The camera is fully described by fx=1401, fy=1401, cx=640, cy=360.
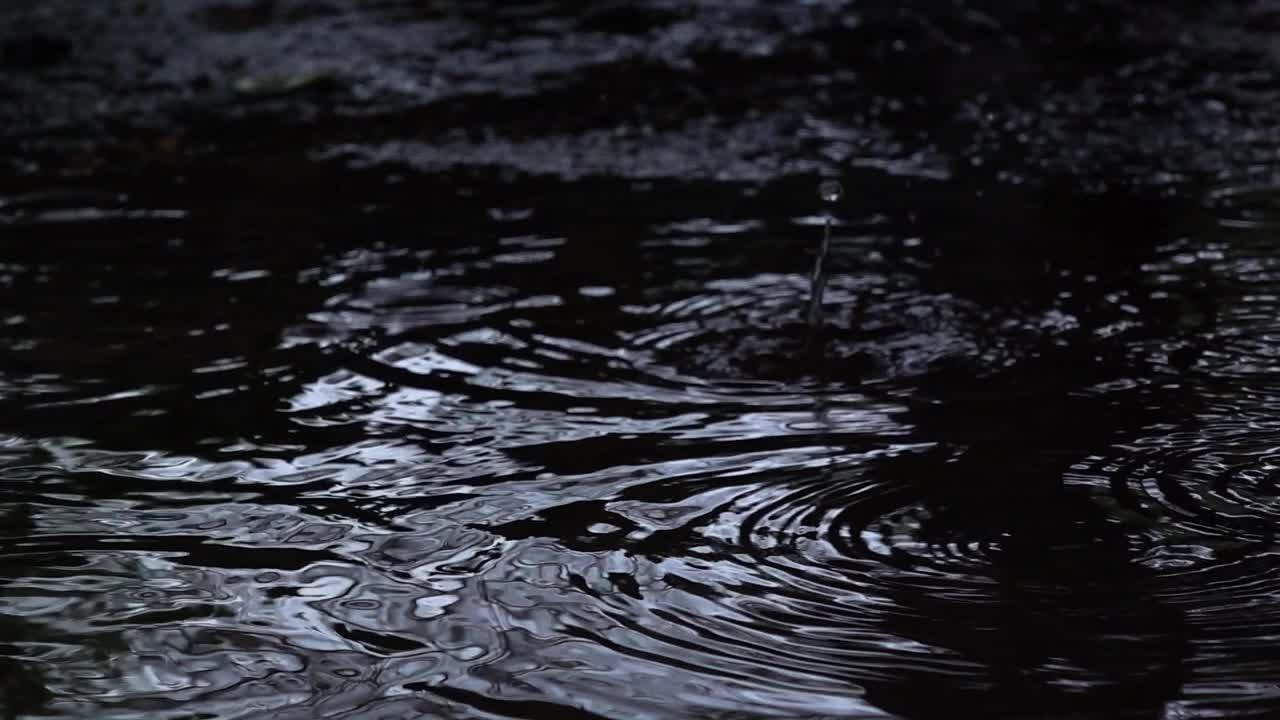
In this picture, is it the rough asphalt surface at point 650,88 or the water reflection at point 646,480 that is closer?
the water reflection at point 646,480

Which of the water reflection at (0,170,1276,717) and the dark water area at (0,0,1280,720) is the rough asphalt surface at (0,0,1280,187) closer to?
the dark water area at (0,0,1280,720)

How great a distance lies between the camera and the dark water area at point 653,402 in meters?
2.01

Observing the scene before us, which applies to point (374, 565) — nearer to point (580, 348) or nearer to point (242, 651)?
point (242, 651)

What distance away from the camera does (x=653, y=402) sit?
10.0 ft

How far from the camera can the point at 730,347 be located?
11.3ft

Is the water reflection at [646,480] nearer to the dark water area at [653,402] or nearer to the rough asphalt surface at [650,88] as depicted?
the dark water area at [653,402]

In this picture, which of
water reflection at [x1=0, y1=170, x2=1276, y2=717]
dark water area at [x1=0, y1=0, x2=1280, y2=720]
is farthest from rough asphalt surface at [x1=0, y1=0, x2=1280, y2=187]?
water reflection at [x1=0, y1=170, x2=1276, y2=717]

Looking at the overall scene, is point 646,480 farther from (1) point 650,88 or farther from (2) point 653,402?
(1) point 650,88

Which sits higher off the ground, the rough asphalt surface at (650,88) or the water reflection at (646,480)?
the rough asphalt surface at (650,88)

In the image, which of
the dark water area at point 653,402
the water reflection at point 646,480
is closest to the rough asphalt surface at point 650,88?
the dark water area at point 653,402

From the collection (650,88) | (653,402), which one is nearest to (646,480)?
(653,402)

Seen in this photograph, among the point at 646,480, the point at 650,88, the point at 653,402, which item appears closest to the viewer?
the point at 646,480

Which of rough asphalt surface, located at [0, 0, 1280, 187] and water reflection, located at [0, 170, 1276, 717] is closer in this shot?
water reflection, located at [0, 170, 1276, 717]

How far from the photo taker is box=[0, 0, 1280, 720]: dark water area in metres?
2.01
